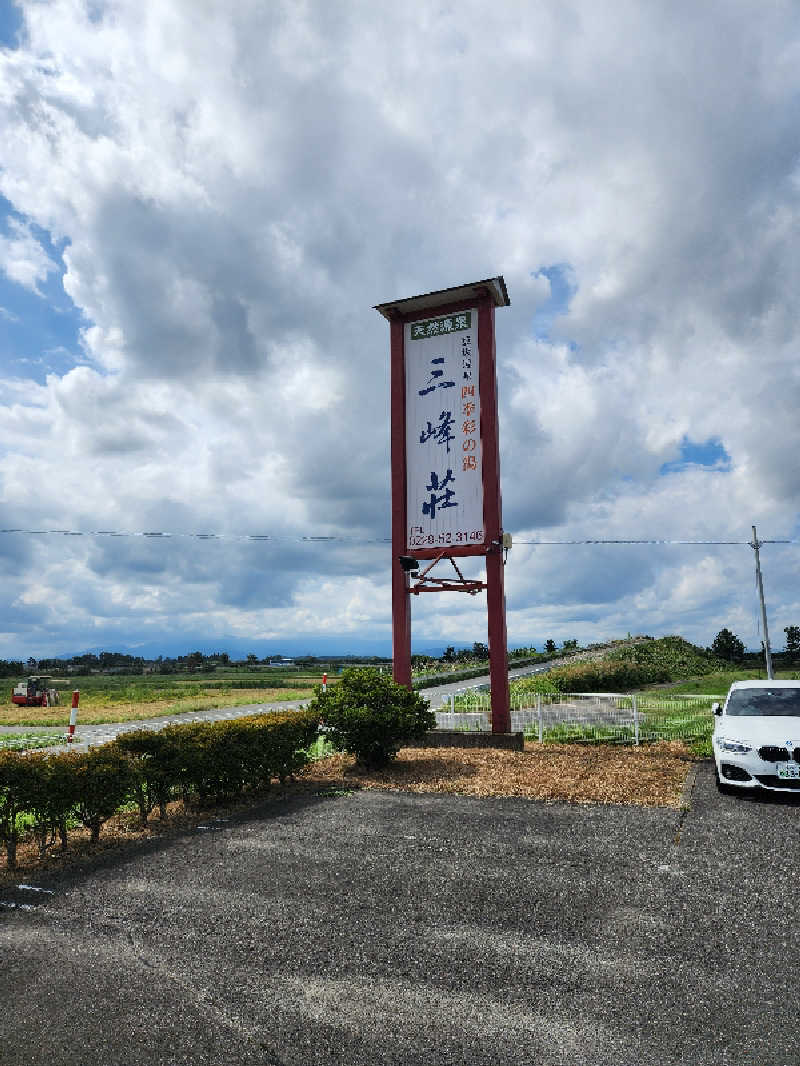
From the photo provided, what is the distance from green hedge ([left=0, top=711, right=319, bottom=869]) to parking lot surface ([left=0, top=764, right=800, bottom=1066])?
0.84m

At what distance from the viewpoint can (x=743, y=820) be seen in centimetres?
848

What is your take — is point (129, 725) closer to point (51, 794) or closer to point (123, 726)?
point (123, 726)

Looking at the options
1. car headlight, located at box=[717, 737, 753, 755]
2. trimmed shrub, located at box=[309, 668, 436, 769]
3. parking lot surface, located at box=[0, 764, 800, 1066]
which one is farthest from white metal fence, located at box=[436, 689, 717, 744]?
parking lot surface, located at box=[0, 764, 800, 1066]

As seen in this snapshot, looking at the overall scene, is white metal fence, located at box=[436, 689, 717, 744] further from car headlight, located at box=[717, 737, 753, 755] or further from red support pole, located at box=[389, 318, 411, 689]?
car headlight, located at box=[717, 737, 753, 755]

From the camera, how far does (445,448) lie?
52.3 feet

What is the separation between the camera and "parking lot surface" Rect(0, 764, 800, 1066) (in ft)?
12.5

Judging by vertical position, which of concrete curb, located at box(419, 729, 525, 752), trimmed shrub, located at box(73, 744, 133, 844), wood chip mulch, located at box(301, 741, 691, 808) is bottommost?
wood chip mulch, located at box(301, 741, 691, 808)

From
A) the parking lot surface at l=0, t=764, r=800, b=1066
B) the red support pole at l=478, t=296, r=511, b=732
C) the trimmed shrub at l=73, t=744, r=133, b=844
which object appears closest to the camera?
the parking lot surface at l=0, t=764, r=800, b=1066

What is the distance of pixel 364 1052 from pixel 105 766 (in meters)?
5.24

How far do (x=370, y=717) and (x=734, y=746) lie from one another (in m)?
5.75

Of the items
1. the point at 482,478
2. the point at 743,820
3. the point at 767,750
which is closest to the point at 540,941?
the point at 743,820

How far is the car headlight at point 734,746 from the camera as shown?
31.6ft

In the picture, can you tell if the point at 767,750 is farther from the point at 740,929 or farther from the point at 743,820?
the point at 740,929

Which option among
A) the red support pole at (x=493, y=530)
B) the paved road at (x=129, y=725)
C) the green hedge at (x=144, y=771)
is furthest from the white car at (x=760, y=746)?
the paved road at (x=129, y=725)
